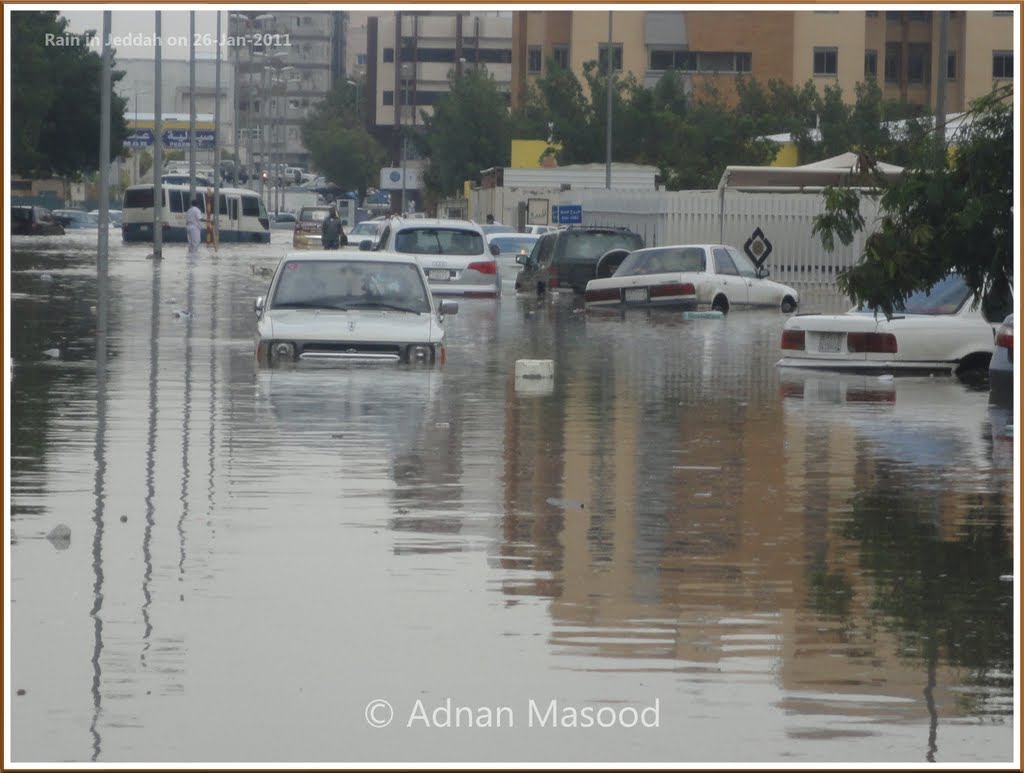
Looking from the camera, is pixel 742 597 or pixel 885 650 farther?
pixel 742 597

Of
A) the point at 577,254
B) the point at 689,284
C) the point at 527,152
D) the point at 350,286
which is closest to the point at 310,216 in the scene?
the point at 527,152

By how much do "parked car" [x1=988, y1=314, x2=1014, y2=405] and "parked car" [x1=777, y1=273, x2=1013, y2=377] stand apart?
4.33 metres

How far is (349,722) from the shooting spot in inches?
282

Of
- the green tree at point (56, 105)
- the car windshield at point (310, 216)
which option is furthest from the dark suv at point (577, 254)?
the car windshield at point (310, 216)

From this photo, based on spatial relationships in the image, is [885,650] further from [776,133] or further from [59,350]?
[776,133]

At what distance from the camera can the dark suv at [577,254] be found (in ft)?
144

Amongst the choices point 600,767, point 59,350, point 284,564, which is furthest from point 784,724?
point 59,350

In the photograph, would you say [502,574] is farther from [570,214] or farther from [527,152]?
[527,152]

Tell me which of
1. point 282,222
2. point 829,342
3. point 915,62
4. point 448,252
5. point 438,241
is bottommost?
point 829,342

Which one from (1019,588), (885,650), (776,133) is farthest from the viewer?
(776,133)

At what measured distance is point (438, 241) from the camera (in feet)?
125

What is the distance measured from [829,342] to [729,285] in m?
15.0

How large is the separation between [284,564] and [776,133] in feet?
226

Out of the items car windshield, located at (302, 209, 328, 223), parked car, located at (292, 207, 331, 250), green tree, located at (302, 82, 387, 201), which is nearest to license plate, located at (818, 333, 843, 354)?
parked car, located at (292, 207, 331, 250)
